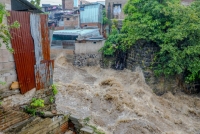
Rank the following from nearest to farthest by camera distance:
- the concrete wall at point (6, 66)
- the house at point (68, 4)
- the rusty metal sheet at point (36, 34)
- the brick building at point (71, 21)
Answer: the concrete wall at point (6, 66), the rusty metal sheet at point (36, 34), the brick building at point (71, 21), the house at point (68, 4)

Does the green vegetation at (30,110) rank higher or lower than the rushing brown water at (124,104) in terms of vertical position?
higher

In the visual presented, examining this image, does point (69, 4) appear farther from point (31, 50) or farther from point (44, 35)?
point (31, 50)

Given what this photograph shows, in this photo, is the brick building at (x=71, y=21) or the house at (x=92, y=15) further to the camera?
the brick building at (x=71, y=21)

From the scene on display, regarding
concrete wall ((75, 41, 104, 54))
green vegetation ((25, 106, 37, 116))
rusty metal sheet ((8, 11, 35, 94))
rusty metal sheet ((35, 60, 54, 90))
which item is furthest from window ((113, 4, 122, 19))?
green vegetation ((25, 106, 37, 116))

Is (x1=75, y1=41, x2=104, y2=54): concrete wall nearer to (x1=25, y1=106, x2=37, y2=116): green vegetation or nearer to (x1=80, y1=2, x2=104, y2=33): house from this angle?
(x1=80, y1=2, x2=104, y2=33): house

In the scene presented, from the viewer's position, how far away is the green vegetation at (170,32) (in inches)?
387

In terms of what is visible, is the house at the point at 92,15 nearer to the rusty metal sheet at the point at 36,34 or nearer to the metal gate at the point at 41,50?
the metal gate at the point at 41,50

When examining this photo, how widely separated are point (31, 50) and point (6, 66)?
840mm

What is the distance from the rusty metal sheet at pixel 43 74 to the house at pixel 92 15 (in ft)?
48.8

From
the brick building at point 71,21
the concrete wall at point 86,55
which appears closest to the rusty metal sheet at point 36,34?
the concrete wall at point 86,55

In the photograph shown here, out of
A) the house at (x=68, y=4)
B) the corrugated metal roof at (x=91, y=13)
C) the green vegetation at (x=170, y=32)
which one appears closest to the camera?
the green vegetation at (x=170, y=32)

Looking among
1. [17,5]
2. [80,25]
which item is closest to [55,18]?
[80,25]

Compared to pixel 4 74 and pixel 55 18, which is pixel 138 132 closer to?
pixel 4 74

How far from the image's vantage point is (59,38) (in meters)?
16.8
